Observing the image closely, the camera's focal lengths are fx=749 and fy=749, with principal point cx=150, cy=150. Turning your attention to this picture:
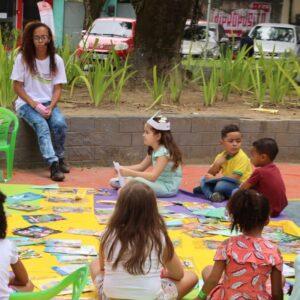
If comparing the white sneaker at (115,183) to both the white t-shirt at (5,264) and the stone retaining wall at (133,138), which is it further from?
the white t-shirt at (5,264)

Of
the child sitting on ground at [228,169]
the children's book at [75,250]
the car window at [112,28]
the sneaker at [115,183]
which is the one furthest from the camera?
the car window at [112,28]

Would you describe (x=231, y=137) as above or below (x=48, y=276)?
above

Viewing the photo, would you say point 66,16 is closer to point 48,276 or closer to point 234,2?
point 234,2

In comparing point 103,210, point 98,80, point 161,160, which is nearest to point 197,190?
point 161,160

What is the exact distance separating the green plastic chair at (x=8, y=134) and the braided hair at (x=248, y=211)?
3.66 meters

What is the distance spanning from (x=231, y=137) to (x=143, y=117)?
178cm

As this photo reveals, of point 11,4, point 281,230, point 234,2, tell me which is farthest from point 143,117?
point 234,2

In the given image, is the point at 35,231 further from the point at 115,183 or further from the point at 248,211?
the point at 248,211

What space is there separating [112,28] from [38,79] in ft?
36.5

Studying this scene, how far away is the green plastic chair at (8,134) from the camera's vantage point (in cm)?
702

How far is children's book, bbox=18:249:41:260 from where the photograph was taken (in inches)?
183

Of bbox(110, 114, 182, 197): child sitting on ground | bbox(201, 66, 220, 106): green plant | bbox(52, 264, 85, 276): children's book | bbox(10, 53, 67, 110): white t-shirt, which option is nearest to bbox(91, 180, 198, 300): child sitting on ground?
bbox(52, 264, 85, 276): children's book

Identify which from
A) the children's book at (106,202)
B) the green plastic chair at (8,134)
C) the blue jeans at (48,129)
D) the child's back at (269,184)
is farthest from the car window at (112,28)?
the child's back at (269,184)

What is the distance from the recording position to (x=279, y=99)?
31.0 ft
